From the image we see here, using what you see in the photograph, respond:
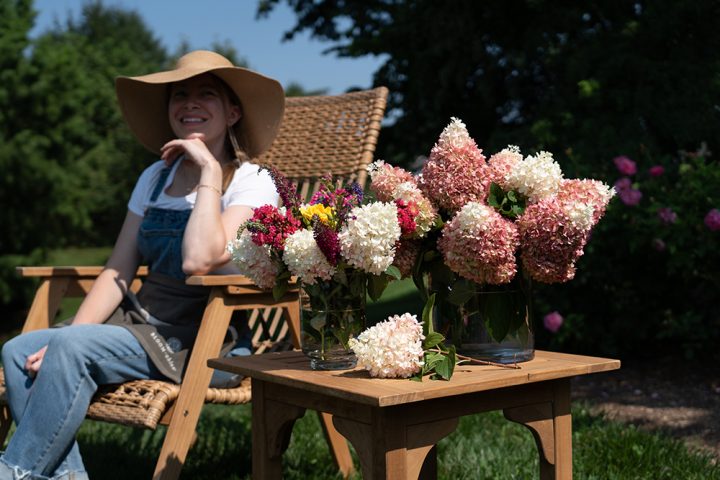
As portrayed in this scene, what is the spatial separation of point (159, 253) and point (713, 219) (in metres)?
2.60

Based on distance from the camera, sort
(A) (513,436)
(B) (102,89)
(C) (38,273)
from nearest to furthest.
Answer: (C) (38,273) → (A) (513,436) → (B) (102,89)

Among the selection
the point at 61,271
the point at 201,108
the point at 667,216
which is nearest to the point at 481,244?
the point at 201,108

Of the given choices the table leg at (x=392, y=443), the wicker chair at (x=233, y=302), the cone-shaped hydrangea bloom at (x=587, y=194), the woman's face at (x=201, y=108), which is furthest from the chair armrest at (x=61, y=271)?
the cone-shaped hydrangea bloom at (x=587, y=194)

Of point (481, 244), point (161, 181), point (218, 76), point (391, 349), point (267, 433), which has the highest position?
point (218, 76)

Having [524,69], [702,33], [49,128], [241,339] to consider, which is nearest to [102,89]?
[49,128]

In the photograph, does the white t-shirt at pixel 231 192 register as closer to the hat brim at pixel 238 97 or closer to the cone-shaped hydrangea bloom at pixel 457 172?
the hat brim at pixel 238 97

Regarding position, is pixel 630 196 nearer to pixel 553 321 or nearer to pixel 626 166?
pixel 626 166

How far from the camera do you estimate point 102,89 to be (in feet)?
64.3

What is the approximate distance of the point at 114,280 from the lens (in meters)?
2.88

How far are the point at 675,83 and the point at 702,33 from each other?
1.18 feet

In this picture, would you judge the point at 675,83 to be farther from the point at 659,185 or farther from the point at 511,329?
the point at 511,329

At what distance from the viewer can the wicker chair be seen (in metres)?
2.35

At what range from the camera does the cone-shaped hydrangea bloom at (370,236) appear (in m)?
1.75

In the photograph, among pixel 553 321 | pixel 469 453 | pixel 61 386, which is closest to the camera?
pixel 61 386
